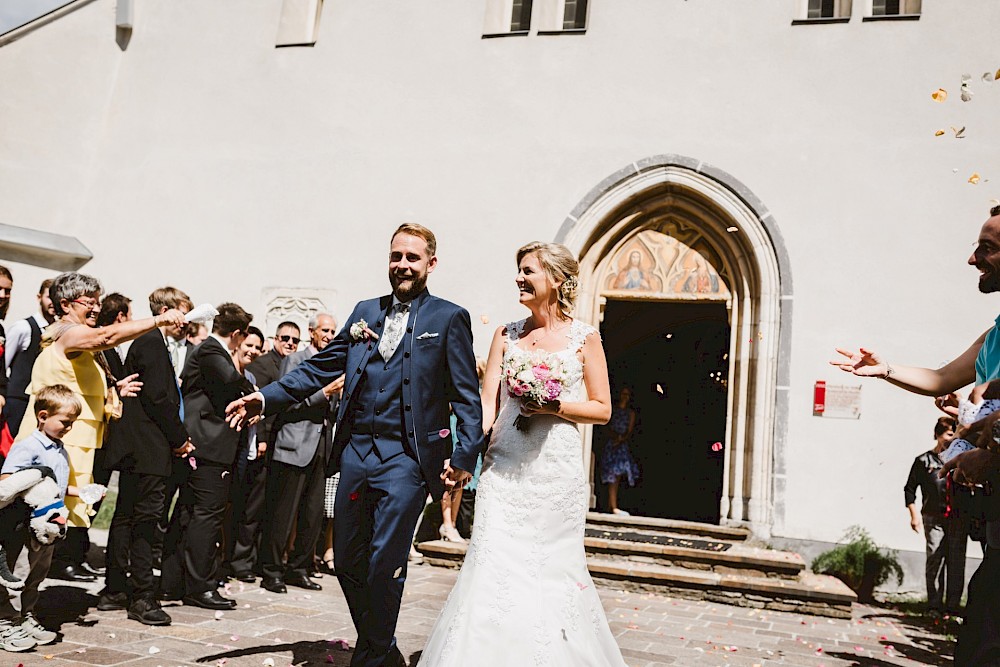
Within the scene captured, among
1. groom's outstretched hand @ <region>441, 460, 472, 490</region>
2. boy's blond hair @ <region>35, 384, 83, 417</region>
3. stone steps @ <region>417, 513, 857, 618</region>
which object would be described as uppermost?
boy's blond hair @ <region>35, 384, 83, 417</region>

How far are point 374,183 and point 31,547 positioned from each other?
730cm

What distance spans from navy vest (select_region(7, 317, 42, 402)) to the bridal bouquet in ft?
13.2

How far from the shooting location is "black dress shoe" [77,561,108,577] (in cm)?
690

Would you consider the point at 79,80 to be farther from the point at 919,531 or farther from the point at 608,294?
the point at 919,531

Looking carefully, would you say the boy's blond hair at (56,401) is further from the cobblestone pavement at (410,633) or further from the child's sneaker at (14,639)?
the cobblestone pavement at (410,633)

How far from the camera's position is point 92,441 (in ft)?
17.2

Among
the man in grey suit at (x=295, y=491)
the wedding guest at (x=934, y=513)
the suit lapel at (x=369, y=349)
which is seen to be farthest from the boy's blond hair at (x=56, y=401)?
the wedding guest at (x=934, y=513)

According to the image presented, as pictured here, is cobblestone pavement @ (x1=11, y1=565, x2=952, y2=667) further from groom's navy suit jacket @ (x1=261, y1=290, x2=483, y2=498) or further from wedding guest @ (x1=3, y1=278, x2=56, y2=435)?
wedding guest @ (x1=3, y1=278, x2=56, y2=435)

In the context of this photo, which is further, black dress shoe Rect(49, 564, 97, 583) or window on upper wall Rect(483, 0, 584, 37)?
window on upper wall Rect(483, 0, 584, 37)

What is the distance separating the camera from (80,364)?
5.25 meters

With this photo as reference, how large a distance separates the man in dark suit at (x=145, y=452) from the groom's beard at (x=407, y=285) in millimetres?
2189

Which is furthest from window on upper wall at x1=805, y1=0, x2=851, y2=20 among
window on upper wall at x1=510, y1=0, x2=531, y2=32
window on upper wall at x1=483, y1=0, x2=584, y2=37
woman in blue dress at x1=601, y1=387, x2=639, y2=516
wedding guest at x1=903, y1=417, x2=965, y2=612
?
woman in blue dress at x1=601, y1=387, x2=639, y2=516

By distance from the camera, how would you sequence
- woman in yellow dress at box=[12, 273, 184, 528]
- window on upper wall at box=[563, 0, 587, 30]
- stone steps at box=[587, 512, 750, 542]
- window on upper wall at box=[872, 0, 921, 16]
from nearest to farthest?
woman in yellow dress at box=[12, 273, 184, 528]
stone steps at box=[587, 512, 750, 542]
window on upper wall at box=[872, 0, 921, 16]
window on upper wall at box=[563, 0, 587, 30]

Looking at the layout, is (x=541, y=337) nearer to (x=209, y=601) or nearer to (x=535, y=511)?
(x=535, y=511)
